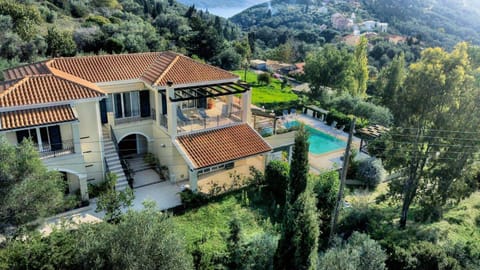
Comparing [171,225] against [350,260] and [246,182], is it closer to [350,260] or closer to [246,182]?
[350,260]

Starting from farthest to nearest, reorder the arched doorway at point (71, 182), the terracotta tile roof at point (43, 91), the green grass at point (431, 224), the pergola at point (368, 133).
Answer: the pergola at point (368, 133)
the arched doorway at point (71, 182)
the terracotta tile roof at point (43, 91)
the green grass at point (431, 224)

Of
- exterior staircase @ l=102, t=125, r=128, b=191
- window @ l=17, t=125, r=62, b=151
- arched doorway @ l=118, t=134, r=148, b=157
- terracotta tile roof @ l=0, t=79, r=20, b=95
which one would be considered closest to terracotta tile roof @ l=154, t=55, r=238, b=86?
exterior staircase @ l=102, t=125, r=128, b=191

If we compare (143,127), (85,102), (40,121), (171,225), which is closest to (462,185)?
(171,225)

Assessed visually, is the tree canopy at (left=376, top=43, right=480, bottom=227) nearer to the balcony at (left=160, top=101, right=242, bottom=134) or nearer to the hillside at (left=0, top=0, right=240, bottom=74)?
the balcony at (left=160, top=101, right=242, bottom=134)

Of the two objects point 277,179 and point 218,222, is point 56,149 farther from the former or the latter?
point 277,179

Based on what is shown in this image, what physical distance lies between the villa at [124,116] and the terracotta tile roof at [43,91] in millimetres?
47

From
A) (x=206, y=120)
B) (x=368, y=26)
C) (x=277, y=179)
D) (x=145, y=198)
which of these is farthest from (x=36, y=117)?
(x=368, y=26)

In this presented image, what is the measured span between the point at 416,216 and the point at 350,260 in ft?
39.2

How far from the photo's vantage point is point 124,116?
24531mm

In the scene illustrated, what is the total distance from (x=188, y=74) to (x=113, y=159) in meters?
7.26

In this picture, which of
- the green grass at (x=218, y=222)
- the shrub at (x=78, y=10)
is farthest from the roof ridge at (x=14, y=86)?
the shrub at (x=78, y=10)

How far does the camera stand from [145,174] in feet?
78.2

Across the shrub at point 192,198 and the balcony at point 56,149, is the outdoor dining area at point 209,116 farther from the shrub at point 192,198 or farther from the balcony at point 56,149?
the balcony at point 56,149

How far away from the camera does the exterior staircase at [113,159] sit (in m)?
21.5
